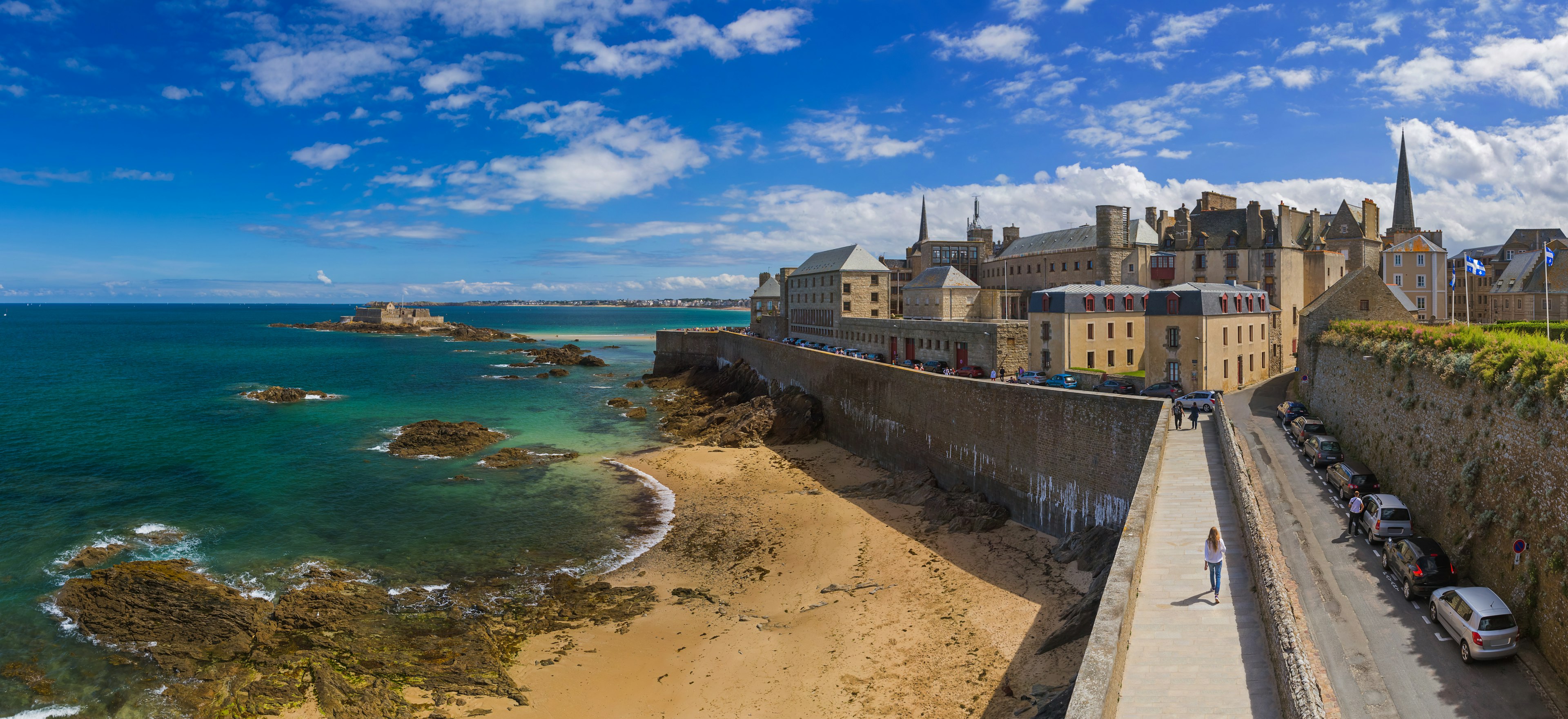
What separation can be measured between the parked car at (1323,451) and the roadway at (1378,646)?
3.63 metres

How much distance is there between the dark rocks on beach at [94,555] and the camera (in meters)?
22.0

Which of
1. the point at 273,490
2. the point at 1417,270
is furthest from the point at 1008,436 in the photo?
the point at 1417,270

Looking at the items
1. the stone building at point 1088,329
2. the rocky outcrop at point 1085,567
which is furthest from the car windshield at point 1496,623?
the stone building at point 1088,329

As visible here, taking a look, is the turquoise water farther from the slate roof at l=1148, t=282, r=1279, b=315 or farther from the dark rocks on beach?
the slate roof at l=1148, t=282, r=1279, b=315

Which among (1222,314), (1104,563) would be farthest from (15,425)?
(1222,314)

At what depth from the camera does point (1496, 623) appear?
12.2 m

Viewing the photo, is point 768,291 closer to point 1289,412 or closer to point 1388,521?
point 1289,412

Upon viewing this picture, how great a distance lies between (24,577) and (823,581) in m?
22.1

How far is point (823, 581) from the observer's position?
2192cm

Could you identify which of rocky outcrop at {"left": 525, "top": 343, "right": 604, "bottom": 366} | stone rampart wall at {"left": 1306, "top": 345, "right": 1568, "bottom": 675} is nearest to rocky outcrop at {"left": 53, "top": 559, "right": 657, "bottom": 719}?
stone rampart wall at {"left": 1306, "top": 345, "right": 1568, "bottom": 675}

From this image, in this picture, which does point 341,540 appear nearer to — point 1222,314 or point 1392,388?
point 1392,388

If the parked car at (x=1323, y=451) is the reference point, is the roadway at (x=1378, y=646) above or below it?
below

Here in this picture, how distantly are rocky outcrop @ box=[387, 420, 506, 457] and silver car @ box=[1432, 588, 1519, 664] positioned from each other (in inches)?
1457

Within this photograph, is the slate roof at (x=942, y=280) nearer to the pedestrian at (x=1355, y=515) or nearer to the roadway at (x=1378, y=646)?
the roadway at (x=1378, y=646)
